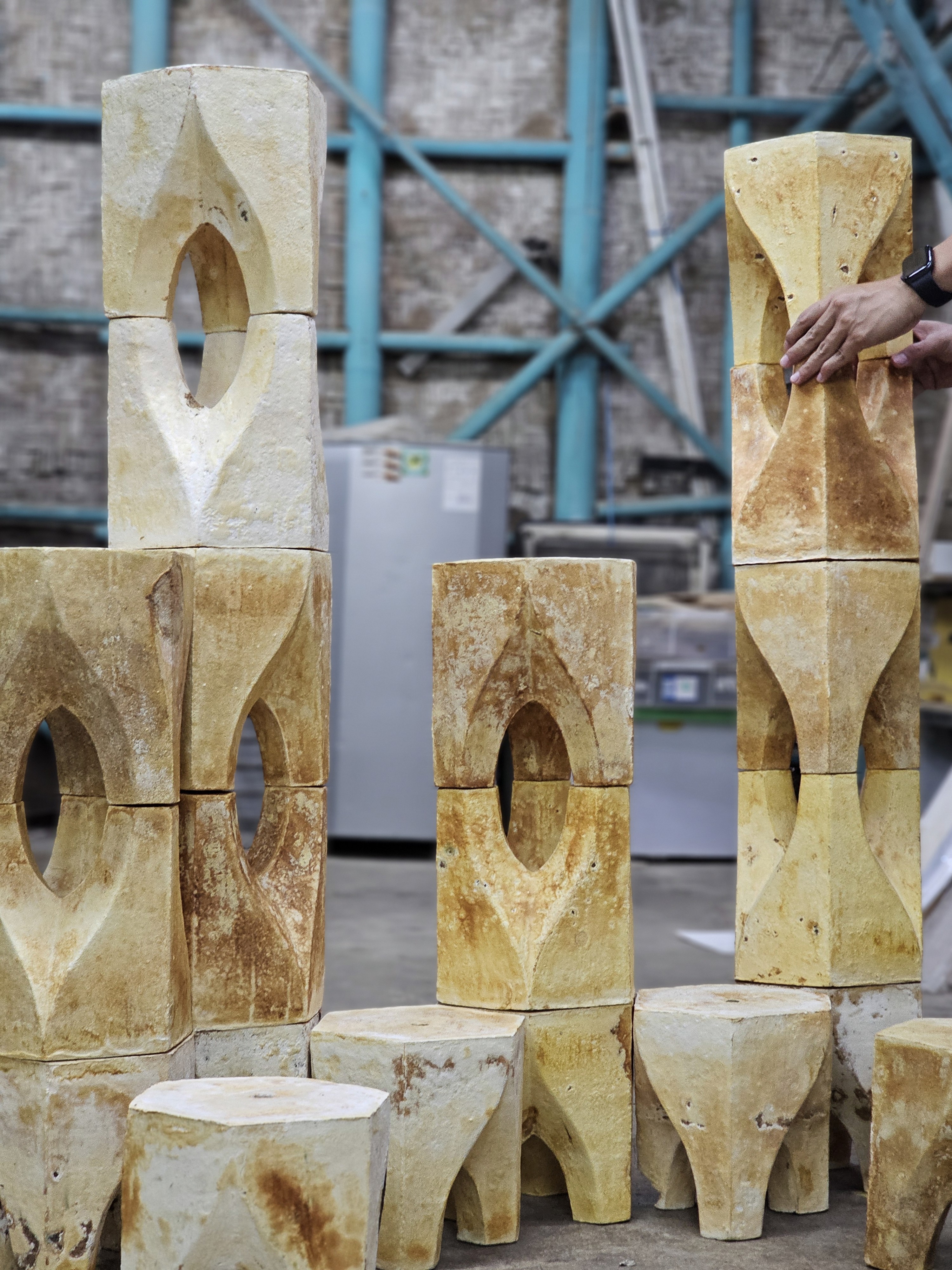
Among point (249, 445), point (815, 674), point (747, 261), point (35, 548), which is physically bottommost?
point (815, 674)

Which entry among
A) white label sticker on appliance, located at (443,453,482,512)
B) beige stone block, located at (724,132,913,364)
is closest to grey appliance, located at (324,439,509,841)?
white label sticker on appliance, located at (443,453,482,512)

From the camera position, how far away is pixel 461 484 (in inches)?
240

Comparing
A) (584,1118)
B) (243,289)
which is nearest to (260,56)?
(243,289)

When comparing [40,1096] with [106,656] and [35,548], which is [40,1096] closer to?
[106,656]

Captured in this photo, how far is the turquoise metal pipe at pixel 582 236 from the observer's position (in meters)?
6.64

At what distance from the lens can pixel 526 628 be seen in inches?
88.9

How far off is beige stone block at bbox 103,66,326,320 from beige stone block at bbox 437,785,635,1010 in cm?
93

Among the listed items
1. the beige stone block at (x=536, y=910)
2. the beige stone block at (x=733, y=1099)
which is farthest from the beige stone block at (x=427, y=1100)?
the beige stone block at (x=733, y=1099)

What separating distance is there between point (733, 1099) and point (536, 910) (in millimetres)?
422

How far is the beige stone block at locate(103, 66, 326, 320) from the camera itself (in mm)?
2266

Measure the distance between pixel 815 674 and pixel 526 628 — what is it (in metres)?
0.56

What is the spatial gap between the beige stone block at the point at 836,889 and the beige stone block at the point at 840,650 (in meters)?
0.06

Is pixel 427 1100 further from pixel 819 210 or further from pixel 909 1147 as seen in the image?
pixel 819 210

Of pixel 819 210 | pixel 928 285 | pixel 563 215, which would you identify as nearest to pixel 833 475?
pixel 928 285
